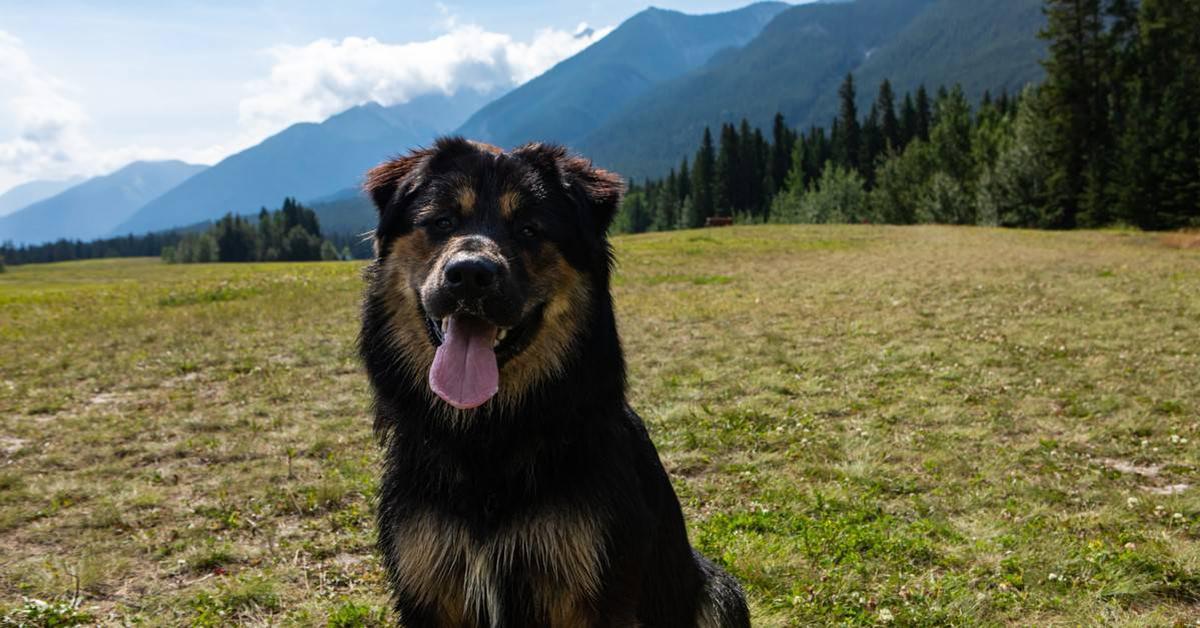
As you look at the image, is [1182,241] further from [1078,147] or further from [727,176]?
[727,176]

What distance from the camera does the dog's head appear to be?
3379mm

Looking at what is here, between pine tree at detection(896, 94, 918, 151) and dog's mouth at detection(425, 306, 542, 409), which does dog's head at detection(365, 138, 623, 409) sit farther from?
pine tree at detection(896, 94, 918, 151)

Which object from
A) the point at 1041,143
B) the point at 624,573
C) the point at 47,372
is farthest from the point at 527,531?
the point at 1041,143

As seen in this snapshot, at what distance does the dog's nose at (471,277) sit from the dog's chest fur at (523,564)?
117 cm

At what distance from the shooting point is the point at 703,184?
117438mm

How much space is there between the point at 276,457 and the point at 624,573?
20.6ft

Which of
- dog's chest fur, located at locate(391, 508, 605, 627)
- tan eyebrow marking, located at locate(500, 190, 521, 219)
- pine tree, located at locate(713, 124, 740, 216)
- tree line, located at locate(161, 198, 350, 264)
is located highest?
pine tree, located at locate(713, 124, 740, 216)

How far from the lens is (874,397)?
10.6m

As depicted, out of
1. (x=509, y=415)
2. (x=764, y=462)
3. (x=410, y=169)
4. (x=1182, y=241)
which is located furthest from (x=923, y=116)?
(x=509, y=415)

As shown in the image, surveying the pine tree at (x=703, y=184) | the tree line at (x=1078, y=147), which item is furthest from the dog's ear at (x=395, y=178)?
the pine tree at (x=703, y=184)

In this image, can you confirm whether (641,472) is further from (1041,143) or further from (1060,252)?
(1041,143)

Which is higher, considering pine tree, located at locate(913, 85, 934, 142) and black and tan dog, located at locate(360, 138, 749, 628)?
pine tree, located at locate(913, 85, 934, 142)

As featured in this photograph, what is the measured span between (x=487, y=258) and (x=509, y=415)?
0.86 m

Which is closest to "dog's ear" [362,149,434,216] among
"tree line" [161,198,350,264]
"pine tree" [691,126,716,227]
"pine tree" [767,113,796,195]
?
"pine tree" [691,126,716,227]
